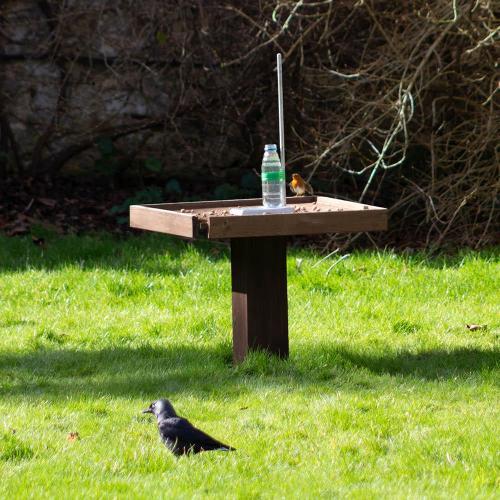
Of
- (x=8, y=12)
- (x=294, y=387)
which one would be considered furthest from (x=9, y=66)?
(x=294, y=387)

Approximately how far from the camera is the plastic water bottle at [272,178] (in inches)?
221

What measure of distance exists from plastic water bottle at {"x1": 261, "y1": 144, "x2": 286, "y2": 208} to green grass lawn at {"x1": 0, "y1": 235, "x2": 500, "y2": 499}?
2.82 ft

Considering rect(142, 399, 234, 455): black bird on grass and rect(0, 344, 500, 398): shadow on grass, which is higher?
rect(142, 399, 234, 455): black bird on grass

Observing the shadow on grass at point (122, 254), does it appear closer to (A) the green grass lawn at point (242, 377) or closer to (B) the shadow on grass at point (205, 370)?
(A) the green grass lawn at point (242, 377)

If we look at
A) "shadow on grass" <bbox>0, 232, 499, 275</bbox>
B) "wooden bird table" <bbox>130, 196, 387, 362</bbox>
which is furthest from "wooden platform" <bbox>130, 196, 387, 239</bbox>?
"shadow on grass" <bbox>0, 232, 499, 275</bbox>

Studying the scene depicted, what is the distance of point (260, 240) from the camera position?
5.68m

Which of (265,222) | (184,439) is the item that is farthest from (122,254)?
(184,439)

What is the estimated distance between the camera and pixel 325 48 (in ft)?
32.3

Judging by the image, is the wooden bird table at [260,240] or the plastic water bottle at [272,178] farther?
the plastic water bottle at [272,178]

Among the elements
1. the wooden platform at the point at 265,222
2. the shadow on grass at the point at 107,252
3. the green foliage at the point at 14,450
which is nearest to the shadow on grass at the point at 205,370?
the wooden platform at the point at 265,222

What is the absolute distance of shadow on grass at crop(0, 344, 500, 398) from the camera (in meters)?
5.39

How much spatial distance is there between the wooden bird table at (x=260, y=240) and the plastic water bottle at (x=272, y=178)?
0.59 ft

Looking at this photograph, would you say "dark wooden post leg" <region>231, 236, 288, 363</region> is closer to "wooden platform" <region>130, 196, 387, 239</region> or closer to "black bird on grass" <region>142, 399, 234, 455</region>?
"wooden platform" <region>130, 196, 387, 239</region>

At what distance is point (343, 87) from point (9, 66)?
352 centimetres
